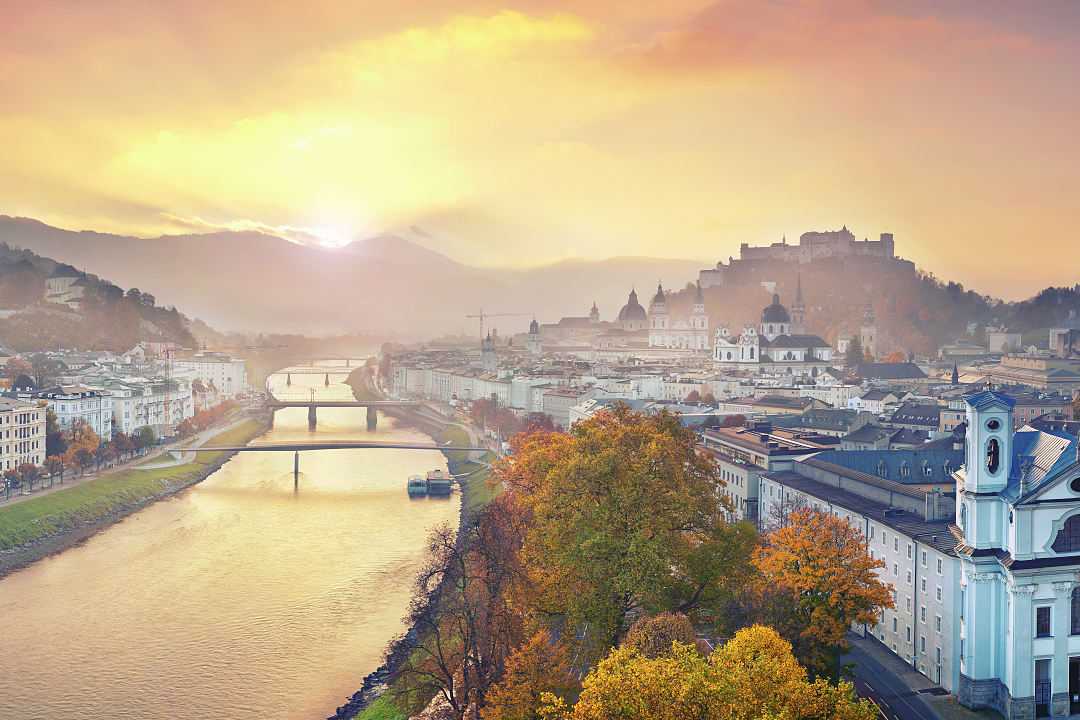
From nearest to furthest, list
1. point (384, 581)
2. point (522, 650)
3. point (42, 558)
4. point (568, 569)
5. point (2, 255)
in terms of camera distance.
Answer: point (522, 650) → point (568, 569) → point (384, 581) → point (42, 558) → point (2, 255)

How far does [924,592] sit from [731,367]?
56.5m

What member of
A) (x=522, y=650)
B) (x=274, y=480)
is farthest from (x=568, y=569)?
(x=274, y=480)

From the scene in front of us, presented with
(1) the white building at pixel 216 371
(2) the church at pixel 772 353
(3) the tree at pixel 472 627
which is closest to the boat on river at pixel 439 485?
(3) the tree at pixel 472 627

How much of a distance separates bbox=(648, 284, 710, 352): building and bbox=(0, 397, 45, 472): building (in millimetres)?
67651

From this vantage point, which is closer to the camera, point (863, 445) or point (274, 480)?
point (863, 445)

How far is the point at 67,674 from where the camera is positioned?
19453 mm

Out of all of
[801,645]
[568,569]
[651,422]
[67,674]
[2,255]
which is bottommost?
[67,674]

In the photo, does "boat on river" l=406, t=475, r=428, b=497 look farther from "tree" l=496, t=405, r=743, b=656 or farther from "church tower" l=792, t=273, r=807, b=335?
"church tower" l=792, t=273, r=807, b=335

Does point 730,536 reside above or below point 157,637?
above

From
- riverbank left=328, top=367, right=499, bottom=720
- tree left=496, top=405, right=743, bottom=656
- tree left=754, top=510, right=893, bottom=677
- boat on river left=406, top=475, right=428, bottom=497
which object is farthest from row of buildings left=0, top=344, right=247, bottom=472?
tree left=754, top=510, right=893, bottom=677

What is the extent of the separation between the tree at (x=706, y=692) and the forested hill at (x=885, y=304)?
7938 centimetres

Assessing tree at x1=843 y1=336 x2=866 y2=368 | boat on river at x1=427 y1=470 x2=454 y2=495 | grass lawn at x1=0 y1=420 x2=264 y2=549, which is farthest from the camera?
tree at x1=843 y1=336 x2=866 y2=368

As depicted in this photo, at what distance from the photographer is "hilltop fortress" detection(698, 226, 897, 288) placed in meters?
103

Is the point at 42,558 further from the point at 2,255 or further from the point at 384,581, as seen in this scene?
the point at 2,255
